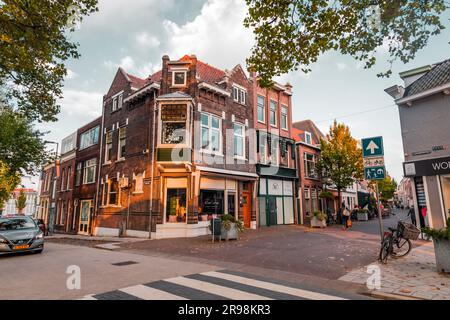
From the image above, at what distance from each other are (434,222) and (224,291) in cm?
1303

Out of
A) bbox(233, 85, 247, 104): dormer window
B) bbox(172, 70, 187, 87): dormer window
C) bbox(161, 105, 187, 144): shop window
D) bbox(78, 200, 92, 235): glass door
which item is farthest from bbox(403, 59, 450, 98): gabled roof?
bbox(78, 200, 92, 235): glass door

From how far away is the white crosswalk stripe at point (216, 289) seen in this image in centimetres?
477

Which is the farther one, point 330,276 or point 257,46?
point 257,46

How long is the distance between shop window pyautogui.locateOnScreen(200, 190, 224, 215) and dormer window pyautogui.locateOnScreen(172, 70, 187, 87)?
283 inches

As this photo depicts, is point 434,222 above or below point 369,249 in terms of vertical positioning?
above

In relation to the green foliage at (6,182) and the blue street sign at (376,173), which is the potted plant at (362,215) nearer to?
the blue street sign at (376,173)

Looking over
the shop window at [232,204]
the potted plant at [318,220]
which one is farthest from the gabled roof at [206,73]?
the potted plant at [318,220]

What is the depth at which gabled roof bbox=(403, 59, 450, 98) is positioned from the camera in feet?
43.9

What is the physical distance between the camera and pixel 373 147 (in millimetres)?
8586

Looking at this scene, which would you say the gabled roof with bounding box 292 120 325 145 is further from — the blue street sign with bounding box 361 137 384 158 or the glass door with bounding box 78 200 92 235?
the glass door with bounding box 78 200 92 235

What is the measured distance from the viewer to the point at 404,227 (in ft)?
27.0

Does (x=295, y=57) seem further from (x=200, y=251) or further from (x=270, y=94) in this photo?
(x=270, y=94)

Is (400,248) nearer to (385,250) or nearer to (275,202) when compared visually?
(385,250)
